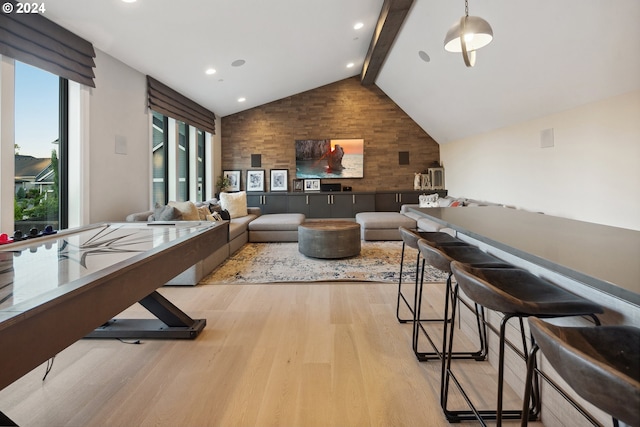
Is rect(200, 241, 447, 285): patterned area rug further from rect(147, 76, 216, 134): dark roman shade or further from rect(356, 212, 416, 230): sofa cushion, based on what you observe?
rect(147, 76, 216, 134): dark roman shade

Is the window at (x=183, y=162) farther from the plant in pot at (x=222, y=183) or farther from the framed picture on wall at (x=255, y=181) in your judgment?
the framed picture on wall at (x=255, y=181)

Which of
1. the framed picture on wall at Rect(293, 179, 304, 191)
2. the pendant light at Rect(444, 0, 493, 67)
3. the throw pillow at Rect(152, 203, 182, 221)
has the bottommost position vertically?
the throw pillow at Rect(152, 203, 182, 221)

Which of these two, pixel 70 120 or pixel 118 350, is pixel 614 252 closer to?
pixel 118 350

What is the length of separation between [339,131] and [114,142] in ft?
16.5

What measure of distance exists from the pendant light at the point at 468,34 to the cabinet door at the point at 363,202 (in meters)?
4.95

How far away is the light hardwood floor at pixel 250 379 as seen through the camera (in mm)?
1572

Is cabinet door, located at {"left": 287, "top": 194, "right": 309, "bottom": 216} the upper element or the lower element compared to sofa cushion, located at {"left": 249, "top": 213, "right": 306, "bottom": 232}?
upper

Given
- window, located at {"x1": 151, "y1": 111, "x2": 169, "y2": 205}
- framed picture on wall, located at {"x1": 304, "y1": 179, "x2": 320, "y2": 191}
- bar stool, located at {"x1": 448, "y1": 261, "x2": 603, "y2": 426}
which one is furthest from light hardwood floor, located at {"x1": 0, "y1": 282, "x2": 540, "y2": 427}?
framed picture on wall, located at {"x1": 304, "y1": 179, "x2": 320, "y2": 191}

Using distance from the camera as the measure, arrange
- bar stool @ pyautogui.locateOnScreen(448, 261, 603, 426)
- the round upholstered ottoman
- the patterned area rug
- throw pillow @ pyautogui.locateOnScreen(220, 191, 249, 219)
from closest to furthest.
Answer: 1. bar stool @ pyautogui.locateOnScreen(448, 261, 603, 426)
2. the patterned area rug
3. the round upholstered ottoman
4. throw pillow @ pyautogui.locateOnScreen(220, 191, 249, 219)

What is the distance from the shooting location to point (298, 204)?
745 centimetres

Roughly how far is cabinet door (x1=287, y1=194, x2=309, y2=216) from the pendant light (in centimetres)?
518

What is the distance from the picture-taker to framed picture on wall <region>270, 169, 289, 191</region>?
7.77 m

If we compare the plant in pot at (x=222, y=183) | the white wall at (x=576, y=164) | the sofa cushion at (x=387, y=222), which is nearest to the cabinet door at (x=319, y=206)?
the sofa cushion at (x=387, y=222)

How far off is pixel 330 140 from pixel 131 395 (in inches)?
264
